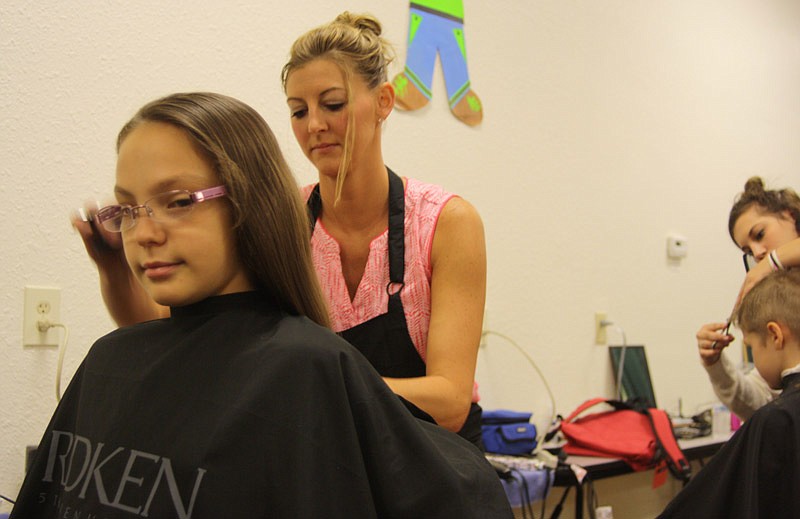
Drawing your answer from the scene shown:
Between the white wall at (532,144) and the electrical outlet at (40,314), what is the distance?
0.8 inches

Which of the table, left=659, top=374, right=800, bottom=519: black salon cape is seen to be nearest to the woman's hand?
left=659, top=374, right=800, bottom=519: black salon cape

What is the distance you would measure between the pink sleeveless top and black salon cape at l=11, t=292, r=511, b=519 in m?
0.42

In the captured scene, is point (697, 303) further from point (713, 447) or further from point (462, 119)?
point (462, 119)

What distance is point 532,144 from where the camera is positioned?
115 inches

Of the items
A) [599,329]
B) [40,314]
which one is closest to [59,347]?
[40,314]

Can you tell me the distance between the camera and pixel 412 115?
2500 millimetres

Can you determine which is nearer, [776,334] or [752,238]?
[776,334]

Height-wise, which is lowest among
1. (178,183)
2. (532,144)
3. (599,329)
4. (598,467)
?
(598,467)

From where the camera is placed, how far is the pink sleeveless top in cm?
134

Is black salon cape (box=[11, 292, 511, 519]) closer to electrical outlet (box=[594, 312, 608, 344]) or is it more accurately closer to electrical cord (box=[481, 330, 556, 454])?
electrical cord (box=[481, 330, 556, 454])

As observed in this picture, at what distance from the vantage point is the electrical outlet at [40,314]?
168 cm

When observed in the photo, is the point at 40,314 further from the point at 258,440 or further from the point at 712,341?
the point at 712,341

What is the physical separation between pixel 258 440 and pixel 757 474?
1333 millimetres

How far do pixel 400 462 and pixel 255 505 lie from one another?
165 mm
